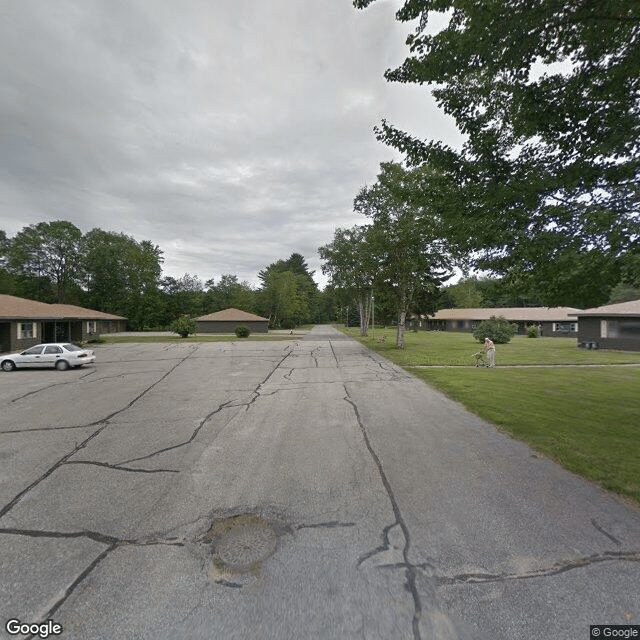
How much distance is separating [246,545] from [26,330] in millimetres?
33534

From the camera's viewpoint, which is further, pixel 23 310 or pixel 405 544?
pixel 23 310

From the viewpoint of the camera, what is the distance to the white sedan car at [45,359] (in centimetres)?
1554

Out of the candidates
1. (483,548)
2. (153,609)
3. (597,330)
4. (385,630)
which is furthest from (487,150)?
(597,330)

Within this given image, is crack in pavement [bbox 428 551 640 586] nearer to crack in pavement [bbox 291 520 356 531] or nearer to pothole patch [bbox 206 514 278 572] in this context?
crack in pavement [bbox 291 520 356 531]

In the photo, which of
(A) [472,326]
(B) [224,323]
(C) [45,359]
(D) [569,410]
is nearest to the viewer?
(D) [569,410]

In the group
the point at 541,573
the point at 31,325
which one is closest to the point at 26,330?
the point at 31,325

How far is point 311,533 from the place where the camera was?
3.32 m

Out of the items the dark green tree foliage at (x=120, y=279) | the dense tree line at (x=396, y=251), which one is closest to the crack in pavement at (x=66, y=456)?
the dense tree line at (x=396, y=251)

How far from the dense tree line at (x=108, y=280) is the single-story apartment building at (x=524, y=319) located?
31.1 metres

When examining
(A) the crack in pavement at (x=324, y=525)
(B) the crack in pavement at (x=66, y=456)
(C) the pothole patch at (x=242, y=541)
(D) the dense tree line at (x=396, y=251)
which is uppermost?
(D) the dense tree line at (x=396, y=251)

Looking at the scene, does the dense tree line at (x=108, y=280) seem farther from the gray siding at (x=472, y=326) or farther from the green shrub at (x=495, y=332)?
the green shrub at (x=495, y=332)

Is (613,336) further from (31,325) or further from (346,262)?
(31,325)

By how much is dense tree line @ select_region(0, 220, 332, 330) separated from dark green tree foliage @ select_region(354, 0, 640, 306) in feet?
205

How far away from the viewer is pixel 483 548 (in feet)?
10.0
